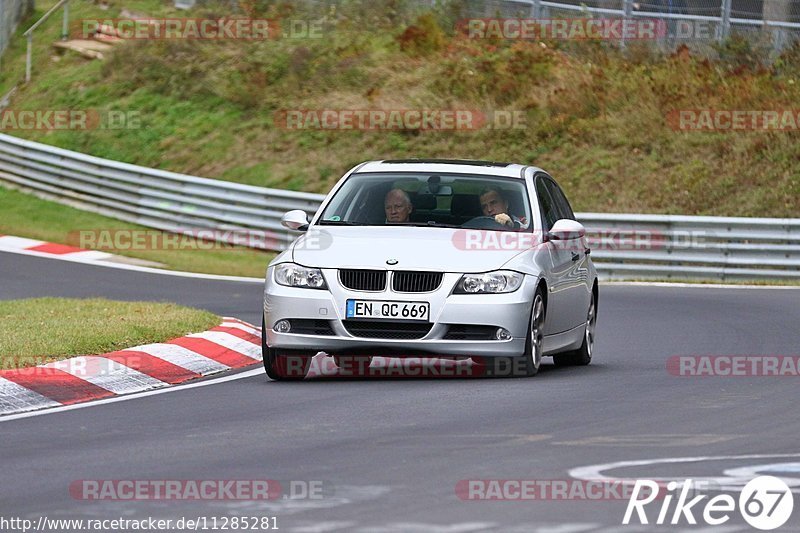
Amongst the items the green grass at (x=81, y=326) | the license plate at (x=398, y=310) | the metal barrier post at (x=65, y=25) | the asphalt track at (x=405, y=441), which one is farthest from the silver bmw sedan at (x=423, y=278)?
the metal barrier post at (x=65, y=25)

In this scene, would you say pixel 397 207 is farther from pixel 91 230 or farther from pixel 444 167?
pixel 91 230

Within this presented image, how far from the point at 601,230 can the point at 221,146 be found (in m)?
11.3

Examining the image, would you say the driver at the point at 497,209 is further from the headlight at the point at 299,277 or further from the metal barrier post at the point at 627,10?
the metal barrier post at the point at 627,10

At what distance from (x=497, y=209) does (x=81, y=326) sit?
3436 mm

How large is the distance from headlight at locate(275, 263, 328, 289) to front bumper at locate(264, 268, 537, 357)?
0.04 meters

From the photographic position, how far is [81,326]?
509 inches

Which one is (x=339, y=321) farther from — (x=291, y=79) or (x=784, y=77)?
(x=291, y=79)

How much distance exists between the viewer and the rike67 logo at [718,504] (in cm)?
633

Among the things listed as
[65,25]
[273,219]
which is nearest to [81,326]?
[273,219]

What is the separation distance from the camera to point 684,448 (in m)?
8.12

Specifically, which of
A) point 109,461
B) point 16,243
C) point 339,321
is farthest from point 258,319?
point 16,243

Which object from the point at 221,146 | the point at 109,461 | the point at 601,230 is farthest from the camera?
the point at 221,146

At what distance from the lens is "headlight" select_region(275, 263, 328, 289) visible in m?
11.1

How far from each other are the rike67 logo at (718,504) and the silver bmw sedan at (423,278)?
396 centimetres
